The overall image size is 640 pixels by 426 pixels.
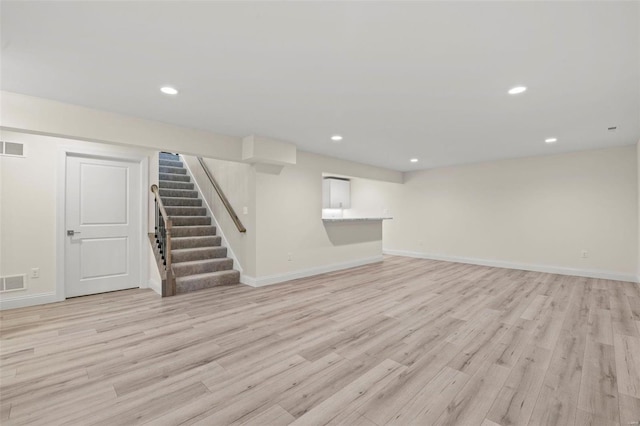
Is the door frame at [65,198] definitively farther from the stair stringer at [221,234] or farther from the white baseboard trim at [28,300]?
the stair stringer at [221,234]

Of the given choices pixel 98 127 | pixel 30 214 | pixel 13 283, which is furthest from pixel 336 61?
pixel 13 283

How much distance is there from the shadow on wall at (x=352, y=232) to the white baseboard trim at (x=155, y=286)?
305cm

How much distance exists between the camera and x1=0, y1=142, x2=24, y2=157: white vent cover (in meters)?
3.37

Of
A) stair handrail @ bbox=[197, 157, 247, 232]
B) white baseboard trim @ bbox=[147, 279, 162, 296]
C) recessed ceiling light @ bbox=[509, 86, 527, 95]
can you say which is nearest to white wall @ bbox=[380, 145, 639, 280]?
recessed ceiling light @ bbox=[509, 86, 527, 95]

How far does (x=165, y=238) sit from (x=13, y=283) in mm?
1729

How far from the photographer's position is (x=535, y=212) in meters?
5.74

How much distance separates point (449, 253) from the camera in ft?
22.9

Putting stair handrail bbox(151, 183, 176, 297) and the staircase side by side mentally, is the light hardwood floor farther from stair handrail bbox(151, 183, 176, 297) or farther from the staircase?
the staircase

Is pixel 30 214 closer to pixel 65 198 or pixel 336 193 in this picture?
pixel 65 198

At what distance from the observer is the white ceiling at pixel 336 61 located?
1.64m

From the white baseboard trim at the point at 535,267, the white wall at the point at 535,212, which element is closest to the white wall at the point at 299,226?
the white baseboard trim at the point at 535,267

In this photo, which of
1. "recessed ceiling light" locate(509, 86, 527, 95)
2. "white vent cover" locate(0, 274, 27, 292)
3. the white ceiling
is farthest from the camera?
"white vent cover" locate(0, 274, 27, 292)

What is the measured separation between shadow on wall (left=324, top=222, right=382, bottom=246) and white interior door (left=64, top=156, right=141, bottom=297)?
11.2 ft

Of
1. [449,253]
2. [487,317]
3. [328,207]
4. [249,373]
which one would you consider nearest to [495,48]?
[487,317]
